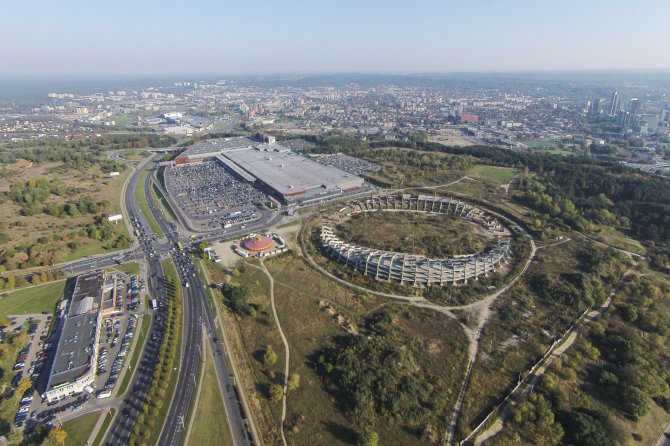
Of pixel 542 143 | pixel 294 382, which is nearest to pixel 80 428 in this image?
pixel 294 382

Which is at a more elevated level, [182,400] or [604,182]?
[604,182]

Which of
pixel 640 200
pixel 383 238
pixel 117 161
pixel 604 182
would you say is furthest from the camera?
pixel 117 161

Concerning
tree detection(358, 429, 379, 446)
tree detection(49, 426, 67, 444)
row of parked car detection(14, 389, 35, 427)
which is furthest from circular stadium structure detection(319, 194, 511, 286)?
row of parked car detection(14, 389, 35, 427)

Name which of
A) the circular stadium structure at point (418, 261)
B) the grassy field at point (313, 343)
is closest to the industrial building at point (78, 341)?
the grassy field at point (313, 343)

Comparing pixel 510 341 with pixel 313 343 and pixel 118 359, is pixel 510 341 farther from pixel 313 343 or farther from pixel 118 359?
pixel 118 359

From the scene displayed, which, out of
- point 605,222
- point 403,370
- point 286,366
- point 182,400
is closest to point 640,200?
point 605,222

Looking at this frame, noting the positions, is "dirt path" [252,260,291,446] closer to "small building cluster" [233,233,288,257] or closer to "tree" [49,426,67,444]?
"small building cluster" [233,233,288,257]

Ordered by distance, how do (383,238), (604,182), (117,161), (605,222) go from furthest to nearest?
(117,161) < (604,182) < (605,222) < (383,238)

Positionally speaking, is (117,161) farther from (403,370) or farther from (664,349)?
(664,349)
